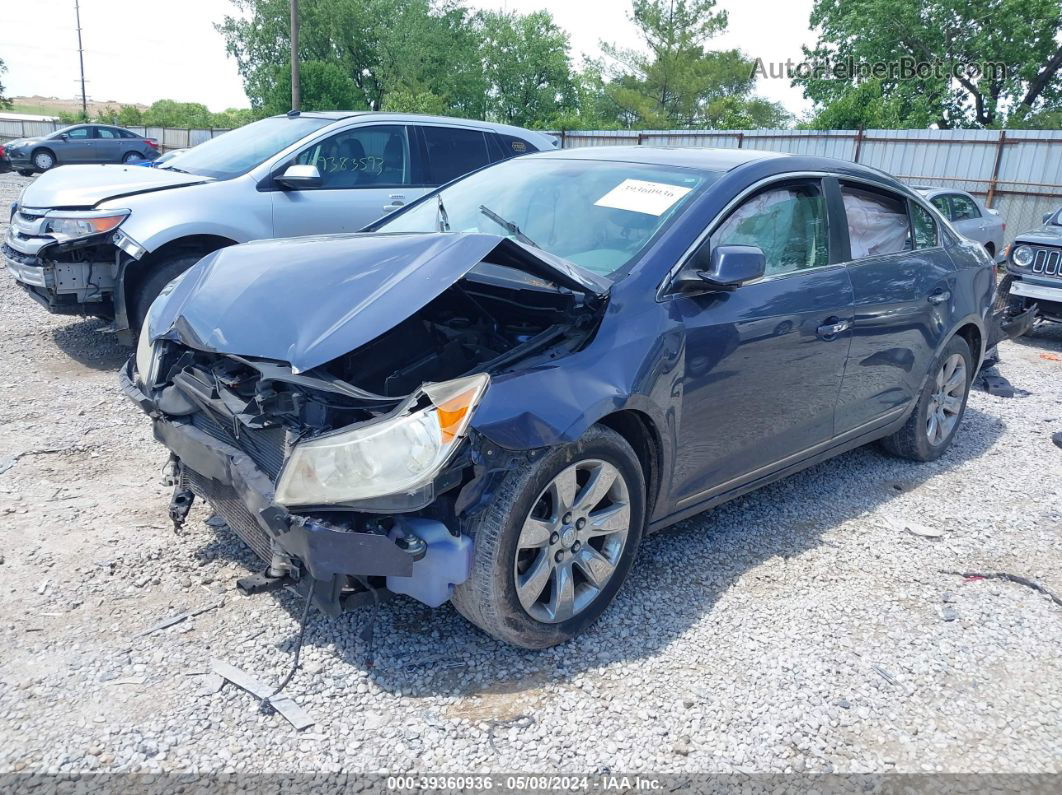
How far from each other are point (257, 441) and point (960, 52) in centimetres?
3513

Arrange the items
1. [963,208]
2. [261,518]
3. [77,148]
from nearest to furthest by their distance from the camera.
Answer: [261,518]
[963,208]
[77,148]

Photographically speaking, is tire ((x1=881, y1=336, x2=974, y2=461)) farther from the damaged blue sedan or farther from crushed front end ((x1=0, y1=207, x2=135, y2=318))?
crushed front end ((x1=0, y1=207, x2=135, y2=318))

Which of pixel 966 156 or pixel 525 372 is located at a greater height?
pixel 966 156

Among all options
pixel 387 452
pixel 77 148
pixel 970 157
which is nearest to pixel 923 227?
pixel 387 452

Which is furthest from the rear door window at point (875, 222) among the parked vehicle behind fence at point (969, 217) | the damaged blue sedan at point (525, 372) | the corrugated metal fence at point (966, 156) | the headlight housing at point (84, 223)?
the corrugated metal fence at point (966, 156)

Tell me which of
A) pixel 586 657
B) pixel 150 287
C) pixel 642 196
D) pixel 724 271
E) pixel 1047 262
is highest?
pixel 642 196

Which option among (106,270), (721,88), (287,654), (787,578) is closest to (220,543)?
(287,654)

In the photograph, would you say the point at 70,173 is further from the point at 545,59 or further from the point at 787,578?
the point at 545,59

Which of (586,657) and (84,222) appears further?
(84,222)

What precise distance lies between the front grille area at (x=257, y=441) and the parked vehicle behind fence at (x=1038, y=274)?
26.9 ft

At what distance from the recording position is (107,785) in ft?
7.55

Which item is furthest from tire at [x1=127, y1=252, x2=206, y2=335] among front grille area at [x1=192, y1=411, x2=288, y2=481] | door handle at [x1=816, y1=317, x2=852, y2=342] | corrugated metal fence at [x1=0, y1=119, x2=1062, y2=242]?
corrugated metal fence at [x1=0, y1=119, x2=1062, y2=242]

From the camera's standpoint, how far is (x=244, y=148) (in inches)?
277

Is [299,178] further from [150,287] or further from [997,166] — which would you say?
[997,166]
